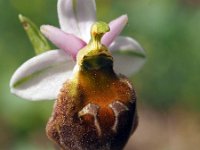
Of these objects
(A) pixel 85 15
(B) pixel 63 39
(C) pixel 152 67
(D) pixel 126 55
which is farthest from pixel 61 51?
(C) pixel 152 67

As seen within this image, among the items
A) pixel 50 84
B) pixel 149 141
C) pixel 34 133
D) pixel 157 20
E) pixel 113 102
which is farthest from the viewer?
pixel 149 141

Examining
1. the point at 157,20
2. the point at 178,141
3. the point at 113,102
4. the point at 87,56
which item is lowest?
the point at 178,141

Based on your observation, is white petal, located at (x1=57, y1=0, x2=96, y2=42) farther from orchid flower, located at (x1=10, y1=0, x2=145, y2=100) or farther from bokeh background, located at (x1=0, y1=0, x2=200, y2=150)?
bokeh background, located at (x1=0, y1=0, x2=200, y2=150)

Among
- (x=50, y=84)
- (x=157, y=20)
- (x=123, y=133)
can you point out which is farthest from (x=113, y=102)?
(x=157, y=20)

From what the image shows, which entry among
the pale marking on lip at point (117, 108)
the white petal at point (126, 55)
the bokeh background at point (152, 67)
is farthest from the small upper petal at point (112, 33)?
the bokeh background at point (152, 67)

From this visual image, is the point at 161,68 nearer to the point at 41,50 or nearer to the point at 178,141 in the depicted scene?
the point at 178,141

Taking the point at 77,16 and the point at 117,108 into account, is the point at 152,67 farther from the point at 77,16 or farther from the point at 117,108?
the point at 117,108
